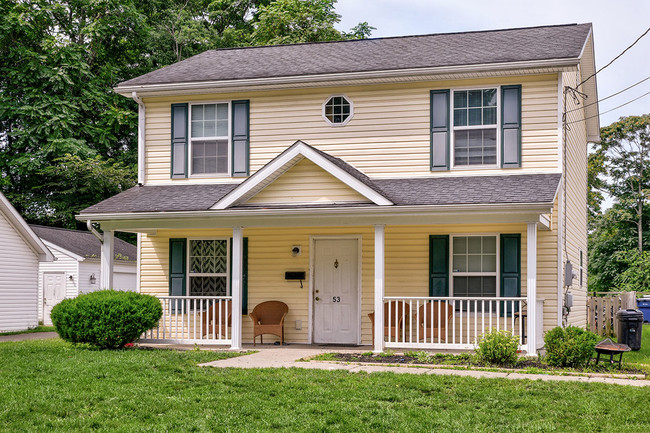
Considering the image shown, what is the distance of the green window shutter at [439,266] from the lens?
1402 centimetres

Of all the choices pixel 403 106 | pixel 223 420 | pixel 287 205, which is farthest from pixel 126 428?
pixel 403 106

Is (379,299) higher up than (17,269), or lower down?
lower down

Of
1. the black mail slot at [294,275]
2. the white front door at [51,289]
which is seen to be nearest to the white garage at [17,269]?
the white front door at [51,289]

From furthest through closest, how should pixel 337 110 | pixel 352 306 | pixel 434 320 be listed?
1. pixel 337 110
2. pixel 352 306
3. pixel 434 320

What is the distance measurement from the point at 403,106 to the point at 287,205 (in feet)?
10.5

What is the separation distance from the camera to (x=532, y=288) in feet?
39.5

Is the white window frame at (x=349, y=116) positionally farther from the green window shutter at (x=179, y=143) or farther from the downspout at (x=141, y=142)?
the downspout at (x=141, y=142)

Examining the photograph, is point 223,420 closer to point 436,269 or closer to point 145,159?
point 436,269

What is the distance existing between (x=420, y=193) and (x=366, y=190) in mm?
1056

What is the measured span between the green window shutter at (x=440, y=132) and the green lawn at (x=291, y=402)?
553cm

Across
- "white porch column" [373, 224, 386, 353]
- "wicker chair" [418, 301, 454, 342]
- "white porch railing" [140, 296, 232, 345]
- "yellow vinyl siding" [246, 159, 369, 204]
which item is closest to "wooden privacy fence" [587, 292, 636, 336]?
"wicker chair" [418, 301, 454, 342]

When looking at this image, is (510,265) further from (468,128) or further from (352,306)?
(352,306)

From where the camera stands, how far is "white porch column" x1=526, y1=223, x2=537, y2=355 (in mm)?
12016

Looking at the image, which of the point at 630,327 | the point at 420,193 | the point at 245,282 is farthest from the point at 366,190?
the point at 630,327
